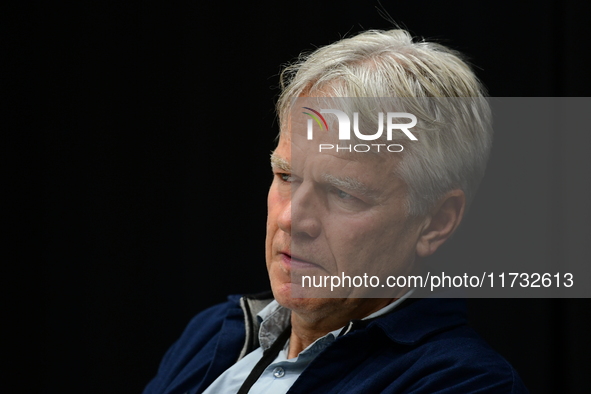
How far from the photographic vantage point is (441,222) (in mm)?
1227

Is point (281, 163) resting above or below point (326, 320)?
above

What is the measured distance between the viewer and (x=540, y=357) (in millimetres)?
1680

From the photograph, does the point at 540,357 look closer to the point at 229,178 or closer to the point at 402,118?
the point at 402,118

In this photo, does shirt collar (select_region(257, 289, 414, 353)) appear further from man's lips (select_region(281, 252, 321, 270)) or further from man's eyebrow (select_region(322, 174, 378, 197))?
man's eyebrow (select_region(322, 174, 378, 197))

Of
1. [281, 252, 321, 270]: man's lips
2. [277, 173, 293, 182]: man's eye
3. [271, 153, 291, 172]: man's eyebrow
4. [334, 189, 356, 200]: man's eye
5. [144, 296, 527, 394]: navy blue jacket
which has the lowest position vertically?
[144, 296, 527, 394]: navy blue jacket

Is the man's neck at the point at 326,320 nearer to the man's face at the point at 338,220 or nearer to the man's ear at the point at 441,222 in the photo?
the man's face at the point at 338,220

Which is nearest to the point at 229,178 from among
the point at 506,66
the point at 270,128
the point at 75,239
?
the point at 270,128

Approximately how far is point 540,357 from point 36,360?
153 cm

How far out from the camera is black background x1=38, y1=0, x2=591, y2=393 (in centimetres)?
196

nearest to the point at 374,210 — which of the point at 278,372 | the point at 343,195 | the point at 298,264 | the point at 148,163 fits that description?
the point at 343,195

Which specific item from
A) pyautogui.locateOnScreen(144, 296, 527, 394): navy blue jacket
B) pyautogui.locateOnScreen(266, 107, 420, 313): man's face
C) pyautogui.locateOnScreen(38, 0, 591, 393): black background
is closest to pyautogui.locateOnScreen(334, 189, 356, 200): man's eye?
pyautogui.locateOnScreen(266, 107, 420, 313): man's face

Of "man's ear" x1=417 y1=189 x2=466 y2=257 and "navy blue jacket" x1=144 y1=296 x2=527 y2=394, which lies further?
"man's ear" x1=417 y1=189 x2=466 y2=257

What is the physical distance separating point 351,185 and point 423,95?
0.67 ft

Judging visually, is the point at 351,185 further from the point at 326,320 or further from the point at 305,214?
the point at 326,320
